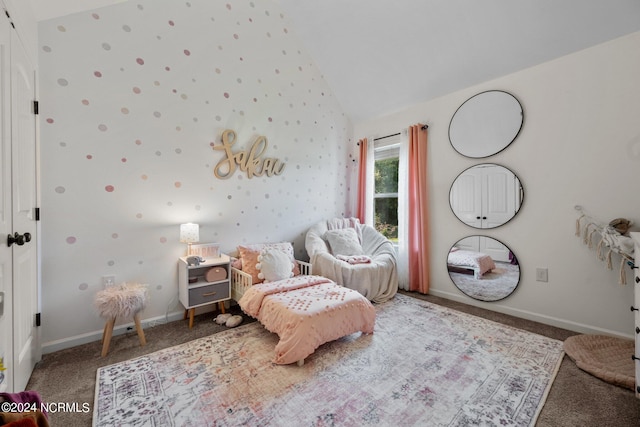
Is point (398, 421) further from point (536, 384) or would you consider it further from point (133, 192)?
point (133, 192)

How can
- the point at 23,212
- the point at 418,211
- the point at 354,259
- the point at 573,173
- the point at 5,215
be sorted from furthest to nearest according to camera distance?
1. the point at 418,211
2. the point at 354,259
3. the point at 573,173
4. the point at 23,212
5. the point at 5,215

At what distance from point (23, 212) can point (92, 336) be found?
1147 mm

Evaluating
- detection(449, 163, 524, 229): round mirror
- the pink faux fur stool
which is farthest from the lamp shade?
detection(449, 163, 524, 229): round mirror

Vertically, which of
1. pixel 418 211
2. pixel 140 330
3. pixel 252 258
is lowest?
pixel 140 330

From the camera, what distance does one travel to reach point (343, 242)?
11.3ft

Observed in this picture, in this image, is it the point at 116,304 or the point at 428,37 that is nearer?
the point at 116,304

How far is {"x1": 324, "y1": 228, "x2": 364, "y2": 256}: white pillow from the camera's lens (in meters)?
3.43

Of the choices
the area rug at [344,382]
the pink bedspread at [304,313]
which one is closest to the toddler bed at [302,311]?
the pink bedspread at [304,313]

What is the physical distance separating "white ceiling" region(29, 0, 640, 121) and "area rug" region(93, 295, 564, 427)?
2.53 metres

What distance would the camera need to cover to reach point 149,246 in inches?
96.6

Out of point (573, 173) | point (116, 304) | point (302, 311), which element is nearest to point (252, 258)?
point (302, 311)

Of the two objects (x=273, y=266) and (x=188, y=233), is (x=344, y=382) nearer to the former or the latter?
(x=273, y=266)

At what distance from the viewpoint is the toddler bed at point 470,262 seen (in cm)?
293

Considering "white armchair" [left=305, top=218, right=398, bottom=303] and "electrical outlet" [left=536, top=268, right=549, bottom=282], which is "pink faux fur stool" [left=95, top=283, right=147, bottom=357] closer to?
"white armchair" [left=305, top=218, right=398, bottom=303]
